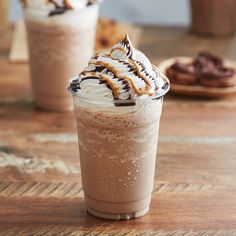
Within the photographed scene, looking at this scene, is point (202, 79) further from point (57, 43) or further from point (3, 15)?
point (3, 15)

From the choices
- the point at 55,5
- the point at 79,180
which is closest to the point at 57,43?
the point at 55,5

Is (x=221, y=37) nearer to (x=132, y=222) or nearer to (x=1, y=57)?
(x=1, y=57)

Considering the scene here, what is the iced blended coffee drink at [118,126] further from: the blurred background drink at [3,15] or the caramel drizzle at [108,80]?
the blurred background drink at [3,15]

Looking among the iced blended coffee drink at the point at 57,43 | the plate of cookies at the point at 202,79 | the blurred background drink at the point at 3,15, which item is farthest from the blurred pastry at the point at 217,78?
the blurred background drink at the point at 3,15

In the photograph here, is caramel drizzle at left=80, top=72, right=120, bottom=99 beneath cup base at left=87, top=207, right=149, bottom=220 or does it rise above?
above

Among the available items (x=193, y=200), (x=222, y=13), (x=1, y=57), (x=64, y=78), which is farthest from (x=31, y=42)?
(x=222, y=13)

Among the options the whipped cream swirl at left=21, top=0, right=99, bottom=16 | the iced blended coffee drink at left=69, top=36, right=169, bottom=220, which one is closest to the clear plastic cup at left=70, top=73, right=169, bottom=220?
the iced blended coffee drink at left=69, top=36, right=169, bottom=220

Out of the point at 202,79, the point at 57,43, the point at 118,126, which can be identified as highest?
the point at 118,126

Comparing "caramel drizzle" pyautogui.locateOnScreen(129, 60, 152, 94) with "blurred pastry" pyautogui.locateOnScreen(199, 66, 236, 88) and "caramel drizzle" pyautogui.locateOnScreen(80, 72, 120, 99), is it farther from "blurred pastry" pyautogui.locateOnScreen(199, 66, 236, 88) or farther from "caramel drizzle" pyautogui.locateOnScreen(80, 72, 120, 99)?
"blurred pastry" pyautogui.locateOnScreen(199, 66, 236, 88)
